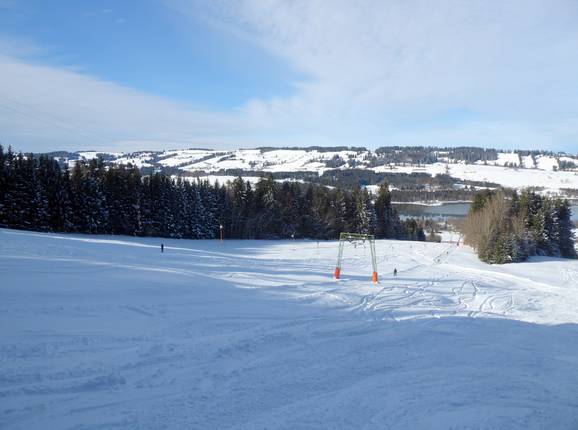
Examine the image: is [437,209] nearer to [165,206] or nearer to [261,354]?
[165,206]

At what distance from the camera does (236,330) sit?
→ 11742 mm

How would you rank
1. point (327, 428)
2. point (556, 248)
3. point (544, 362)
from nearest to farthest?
point (327, 428), point (544, 362), point (556, 248)

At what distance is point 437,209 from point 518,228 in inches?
4203

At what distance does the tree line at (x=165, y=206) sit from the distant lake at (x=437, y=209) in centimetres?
7308

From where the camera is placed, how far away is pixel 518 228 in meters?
45.9

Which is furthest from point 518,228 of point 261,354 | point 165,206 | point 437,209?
point 437,209

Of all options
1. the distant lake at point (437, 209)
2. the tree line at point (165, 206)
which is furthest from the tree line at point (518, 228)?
the distant lake at point (437, 209)

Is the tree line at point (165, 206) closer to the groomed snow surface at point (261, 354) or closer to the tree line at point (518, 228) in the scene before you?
the tree line at point (518, 228)

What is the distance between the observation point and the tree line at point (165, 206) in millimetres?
40250

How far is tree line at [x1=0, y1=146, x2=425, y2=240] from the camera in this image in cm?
4025

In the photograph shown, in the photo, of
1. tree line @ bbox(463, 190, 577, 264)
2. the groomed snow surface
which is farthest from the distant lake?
the groomed snow surface

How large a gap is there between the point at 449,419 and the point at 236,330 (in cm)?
645

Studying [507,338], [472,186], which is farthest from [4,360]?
[472,186]

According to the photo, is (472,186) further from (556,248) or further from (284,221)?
(284,221)
